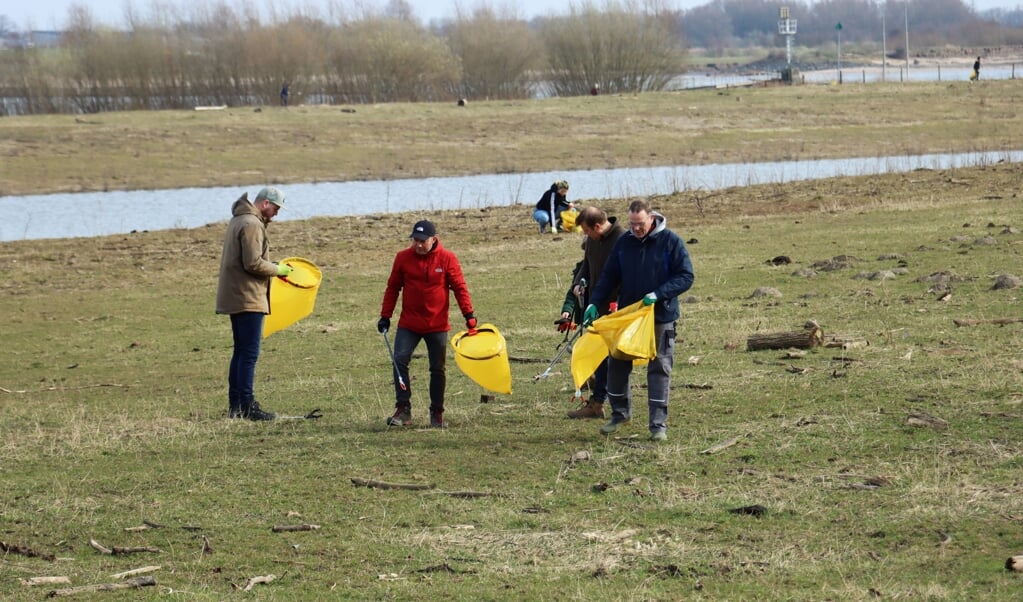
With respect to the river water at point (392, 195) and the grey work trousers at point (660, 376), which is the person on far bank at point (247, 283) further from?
the river water at point (392, 195)

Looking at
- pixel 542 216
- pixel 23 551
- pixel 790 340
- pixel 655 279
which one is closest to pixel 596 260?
pixel 655 279

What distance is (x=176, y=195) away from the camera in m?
41.6

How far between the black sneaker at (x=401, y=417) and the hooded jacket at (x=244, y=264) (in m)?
1.63

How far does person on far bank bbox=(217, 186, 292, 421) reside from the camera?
1172cm

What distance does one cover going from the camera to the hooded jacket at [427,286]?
11.0 meters

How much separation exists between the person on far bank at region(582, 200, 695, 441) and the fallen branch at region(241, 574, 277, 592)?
3.79 metres

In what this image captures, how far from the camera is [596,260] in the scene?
11.4 metres

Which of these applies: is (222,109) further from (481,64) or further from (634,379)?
(634,379)

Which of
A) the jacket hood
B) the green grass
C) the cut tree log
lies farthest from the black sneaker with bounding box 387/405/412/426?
the cut tree log

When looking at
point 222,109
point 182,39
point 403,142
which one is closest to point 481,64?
point 182,39

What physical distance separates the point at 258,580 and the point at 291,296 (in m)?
6.23

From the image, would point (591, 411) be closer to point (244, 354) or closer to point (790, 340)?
point (244, 354)

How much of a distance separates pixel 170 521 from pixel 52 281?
54.7ft

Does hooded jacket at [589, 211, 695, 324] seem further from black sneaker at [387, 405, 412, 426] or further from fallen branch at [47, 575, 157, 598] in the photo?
fallen branch at [47, 575, 157, 598]
